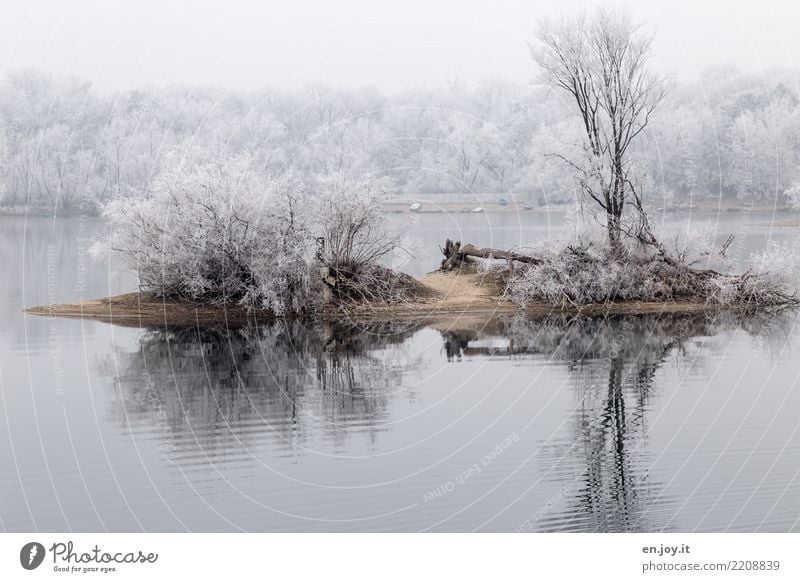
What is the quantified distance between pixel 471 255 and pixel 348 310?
561 cm

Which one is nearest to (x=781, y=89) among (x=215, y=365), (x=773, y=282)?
(x=773, y=282)

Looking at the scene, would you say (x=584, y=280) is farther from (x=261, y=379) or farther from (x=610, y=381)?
(x=261, y=379)

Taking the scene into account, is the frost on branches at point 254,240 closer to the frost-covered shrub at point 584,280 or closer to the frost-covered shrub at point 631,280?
the frost-covered shrub at point 584,280

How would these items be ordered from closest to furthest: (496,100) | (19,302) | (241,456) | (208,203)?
1. (241,456)
2. (208,203)
3. (19,302)
4. (496,100)

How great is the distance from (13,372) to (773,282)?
20.2m

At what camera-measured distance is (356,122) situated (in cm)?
7694

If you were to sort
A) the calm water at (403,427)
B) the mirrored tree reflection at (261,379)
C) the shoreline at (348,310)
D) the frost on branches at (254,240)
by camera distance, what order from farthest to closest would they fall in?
the frost on branches at (254,240)
the shoreline at (348,310)
the mirrored tree reflection at (261,379)
the calm water at (403,427)

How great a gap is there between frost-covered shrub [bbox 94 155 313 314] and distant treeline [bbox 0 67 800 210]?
116ft

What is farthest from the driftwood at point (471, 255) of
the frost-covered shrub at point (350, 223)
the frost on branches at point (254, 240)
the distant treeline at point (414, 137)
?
the distant treeline at point (414, 137)

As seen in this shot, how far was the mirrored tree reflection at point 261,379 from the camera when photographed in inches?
737

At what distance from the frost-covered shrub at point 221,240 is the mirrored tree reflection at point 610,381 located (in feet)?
16.5

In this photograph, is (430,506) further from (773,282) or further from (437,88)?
(437,88)

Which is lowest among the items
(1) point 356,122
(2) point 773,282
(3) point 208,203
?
(2) point 773,282

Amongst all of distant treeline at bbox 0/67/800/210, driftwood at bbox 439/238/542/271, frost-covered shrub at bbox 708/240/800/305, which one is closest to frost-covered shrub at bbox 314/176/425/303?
driftwood at bbox 439/238/542/271
